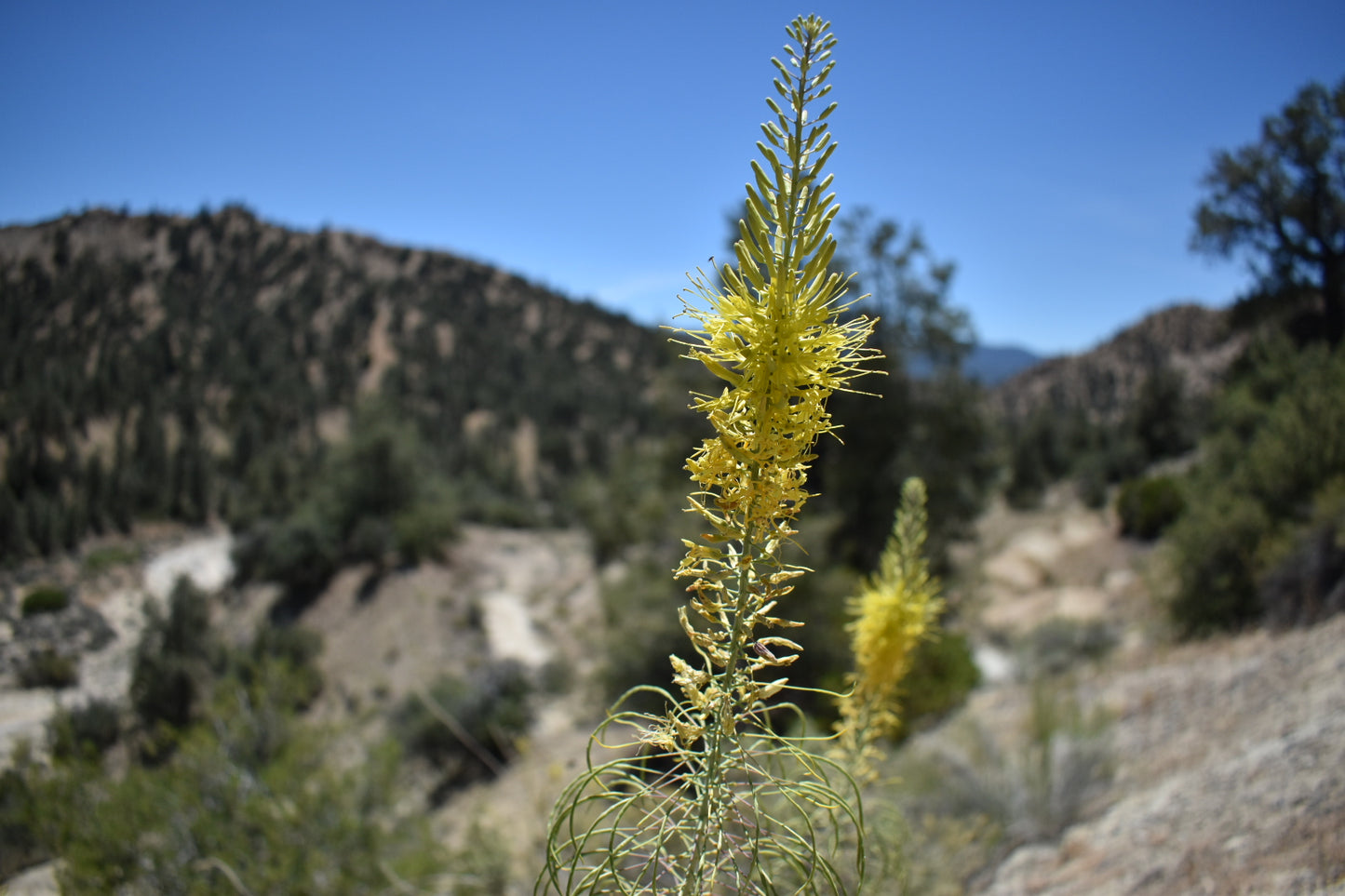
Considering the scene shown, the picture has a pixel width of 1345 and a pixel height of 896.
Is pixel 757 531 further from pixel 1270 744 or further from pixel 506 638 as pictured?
pixel 506 638

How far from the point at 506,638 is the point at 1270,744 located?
1582 cm

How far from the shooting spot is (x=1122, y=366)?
154 feet

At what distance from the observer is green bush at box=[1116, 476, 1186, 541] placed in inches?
612

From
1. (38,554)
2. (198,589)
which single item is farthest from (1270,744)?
(198,589)

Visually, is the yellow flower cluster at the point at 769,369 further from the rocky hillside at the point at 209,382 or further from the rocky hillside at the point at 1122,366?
the rocky hillside at the point at 1122,366

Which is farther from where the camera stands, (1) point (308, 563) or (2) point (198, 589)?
(1) point (308, 563)

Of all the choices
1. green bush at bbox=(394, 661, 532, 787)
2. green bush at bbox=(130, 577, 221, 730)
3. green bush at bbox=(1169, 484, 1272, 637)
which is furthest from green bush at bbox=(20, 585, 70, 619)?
green bush at bbox=(1169, 484, 1272, 637)

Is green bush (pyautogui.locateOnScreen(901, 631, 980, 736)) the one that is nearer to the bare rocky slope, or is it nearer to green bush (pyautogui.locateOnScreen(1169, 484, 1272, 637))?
the bare rocky slope

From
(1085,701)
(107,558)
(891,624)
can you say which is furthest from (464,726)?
(891,624)

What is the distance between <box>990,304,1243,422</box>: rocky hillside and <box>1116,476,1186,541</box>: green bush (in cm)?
2111

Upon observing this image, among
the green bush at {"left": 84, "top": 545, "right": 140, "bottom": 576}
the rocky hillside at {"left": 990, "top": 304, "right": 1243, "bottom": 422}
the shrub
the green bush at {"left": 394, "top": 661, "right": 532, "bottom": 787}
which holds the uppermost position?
the rocky hillside at {"left": 990, "top": 304, "right": 1243, "bottom": 422}

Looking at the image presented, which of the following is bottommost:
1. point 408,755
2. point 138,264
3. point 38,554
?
point 408,755

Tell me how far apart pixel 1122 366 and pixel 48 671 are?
183 ft

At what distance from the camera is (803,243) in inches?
62.1
